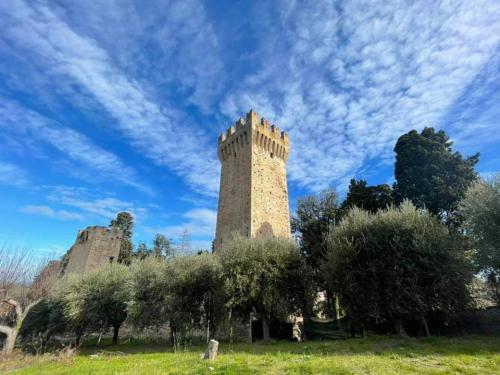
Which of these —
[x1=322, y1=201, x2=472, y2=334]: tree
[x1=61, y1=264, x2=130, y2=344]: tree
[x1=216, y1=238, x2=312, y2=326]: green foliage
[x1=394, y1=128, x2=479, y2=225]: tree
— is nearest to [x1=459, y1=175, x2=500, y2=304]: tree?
[x1=322, y1=201, x2=472, y2=334]: tree

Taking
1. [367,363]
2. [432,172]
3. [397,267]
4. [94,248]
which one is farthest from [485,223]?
[94,248]

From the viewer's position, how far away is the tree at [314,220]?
22.1 m

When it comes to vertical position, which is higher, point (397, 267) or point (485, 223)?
point (485, 223)

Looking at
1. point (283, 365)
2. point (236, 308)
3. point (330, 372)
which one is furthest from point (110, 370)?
point (236, 308)

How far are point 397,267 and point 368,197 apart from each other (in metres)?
10.7

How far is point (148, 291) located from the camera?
1691cm

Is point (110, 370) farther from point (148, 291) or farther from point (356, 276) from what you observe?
point (356, 276)

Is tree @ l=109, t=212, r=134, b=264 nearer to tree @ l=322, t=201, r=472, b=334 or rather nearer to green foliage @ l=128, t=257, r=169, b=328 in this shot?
green foliage @ l=128, t=257, r=169, b=328

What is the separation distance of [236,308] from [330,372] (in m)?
9.81

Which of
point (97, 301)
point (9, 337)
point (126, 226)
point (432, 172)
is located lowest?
point (9, 337)

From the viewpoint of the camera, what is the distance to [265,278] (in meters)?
15.2

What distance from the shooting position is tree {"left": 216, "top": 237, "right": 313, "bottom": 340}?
14.7 meters

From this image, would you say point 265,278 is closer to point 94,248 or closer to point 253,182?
point 253,182

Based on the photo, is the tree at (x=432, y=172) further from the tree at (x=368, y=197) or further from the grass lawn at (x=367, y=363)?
the grass lawn at (x=367, y=363)
